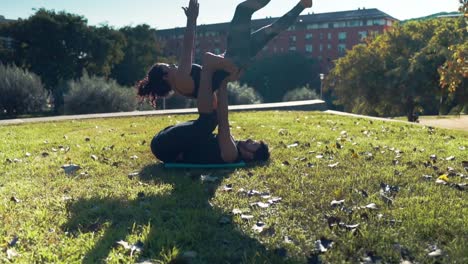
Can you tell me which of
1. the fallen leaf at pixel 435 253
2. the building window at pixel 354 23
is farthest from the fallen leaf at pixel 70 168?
the building window at pixel 354 23

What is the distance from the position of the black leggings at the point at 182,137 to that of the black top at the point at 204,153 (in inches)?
2.9

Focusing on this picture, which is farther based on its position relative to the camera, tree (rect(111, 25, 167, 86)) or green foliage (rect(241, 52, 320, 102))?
green foliage (rect(241, 52, 320, 102))

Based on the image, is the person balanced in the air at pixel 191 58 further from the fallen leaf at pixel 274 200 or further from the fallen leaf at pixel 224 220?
the fallen leaf at pixel 224 220

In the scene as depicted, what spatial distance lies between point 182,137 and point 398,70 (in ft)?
82.0

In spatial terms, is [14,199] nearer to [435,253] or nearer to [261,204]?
[261,204]

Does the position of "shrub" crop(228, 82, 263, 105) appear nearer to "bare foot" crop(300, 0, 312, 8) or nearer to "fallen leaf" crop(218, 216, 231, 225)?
"bare foot" crop(300, 0, 312, 8)

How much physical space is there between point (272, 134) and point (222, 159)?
317 cm

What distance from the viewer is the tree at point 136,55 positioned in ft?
168

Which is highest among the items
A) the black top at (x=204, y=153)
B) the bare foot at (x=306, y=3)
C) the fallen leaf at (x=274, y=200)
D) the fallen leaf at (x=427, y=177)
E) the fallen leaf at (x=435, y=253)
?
the bare foot at (x=306, y=3)

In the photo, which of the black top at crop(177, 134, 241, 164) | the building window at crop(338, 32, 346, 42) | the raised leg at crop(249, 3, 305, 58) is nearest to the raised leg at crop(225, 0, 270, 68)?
the raised leg at crop(249, 3, 305, 58)

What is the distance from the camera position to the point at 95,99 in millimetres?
23250

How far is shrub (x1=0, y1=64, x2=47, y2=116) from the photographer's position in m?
22.4

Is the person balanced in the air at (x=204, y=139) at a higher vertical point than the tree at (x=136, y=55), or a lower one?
lower

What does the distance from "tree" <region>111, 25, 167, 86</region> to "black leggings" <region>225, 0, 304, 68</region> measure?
147ft
